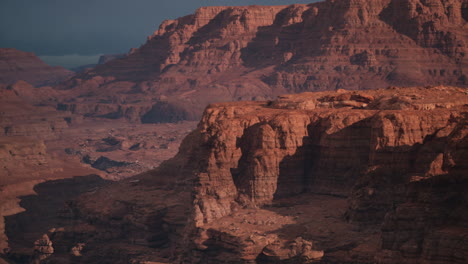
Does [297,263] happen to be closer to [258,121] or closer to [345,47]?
[258,121]

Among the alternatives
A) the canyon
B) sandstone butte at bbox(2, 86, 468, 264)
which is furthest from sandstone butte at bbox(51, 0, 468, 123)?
sandstone butte at bbox(2, 86, 468, 264)

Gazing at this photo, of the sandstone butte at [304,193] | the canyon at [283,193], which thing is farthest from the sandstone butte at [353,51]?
the sandstone butte at [304,193]

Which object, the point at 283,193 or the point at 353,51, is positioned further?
the point at 353,51

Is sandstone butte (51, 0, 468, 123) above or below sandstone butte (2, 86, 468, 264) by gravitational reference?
above

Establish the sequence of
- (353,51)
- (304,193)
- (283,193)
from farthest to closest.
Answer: (353,51), (304,193), (283,193)

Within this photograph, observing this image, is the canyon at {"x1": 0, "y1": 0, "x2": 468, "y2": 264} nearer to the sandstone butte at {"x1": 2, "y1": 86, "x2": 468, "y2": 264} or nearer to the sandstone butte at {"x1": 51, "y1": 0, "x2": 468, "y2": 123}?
the sandstone butte at {"x1": 2, "y1": 86, "x2": 468, "y2": 264}

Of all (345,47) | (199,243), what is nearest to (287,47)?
(345,47)

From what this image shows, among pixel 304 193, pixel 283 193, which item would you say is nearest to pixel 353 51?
pixel 304 193

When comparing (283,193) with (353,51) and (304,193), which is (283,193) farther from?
(353,51)
